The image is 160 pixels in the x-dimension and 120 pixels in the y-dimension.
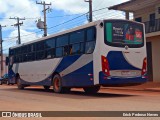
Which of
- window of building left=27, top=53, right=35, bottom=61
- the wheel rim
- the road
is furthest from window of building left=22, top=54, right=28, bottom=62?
the road

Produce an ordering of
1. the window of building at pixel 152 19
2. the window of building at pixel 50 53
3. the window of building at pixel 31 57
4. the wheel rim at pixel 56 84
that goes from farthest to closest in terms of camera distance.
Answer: the window of building at pixel 152 19 < the window of building at pixel 31 57 < the window of building at pixel 50 53 < the wheel rim at pixel 56 84

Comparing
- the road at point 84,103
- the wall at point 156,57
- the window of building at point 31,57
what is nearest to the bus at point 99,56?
the road at point 84,103

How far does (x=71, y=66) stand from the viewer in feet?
62.5

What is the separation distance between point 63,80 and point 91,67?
3.23m

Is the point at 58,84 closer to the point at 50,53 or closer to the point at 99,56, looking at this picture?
the point at 50,53

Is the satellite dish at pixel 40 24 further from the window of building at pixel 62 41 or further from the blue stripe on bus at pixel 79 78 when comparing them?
the blue stripe on bus at pixel 79 78

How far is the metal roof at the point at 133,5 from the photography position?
30.8m

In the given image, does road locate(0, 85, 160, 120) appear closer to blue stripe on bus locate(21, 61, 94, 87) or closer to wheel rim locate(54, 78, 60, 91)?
blue stripe on bus locate(21, 61, 94, 87)

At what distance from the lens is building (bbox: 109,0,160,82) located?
1171 inches

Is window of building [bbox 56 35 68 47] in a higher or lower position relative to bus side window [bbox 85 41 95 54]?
higher

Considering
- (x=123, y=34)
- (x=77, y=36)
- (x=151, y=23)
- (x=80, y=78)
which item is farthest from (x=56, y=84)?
(x=151, y=23)

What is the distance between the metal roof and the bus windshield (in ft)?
43.0

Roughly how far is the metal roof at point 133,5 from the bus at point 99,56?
482 inches

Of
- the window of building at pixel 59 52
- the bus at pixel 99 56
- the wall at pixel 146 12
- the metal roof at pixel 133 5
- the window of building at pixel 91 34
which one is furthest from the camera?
the wall at pixel 146 12
